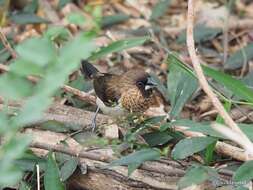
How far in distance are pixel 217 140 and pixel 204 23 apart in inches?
98.2

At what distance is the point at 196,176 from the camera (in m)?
3.10

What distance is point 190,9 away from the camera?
125 inches

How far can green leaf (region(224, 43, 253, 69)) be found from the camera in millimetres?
5102

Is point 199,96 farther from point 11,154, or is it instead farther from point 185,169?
point 11,154

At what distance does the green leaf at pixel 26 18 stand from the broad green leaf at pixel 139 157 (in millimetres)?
2553

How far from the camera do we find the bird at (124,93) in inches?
164

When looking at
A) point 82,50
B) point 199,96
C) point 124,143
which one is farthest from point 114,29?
point 82,50

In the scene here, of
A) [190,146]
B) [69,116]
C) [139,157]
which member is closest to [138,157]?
[139,157]

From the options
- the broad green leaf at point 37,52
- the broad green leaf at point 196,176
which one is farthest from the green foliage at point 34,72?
the broad green leaf at point 196,176

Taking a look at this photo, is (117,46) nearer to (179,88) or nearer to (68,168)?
(179,88)

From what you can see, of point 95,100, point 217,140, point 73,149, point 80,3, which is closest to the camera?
point 217,140

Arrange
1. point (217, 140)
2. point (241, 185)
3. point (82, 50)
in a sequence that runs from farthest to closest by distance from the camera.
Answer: point (217, 140)
point (241, 185)
point (82, 50)

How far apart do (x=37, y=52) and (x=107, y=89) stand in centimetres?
275

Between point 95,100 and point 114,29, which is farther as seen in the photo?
point 114,29
